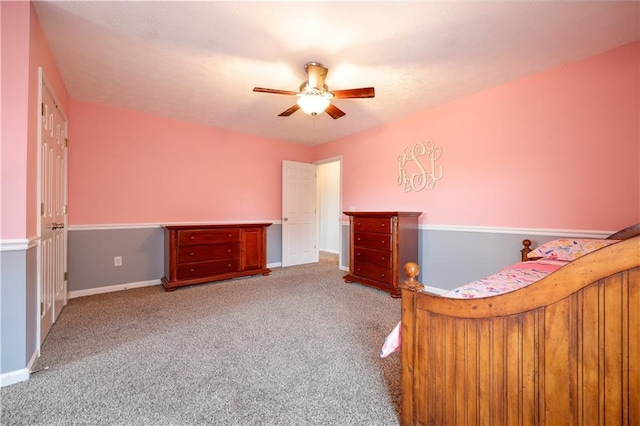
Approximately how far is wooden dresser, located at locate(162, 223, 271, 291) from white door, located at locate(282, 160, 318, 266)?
2.78 feet

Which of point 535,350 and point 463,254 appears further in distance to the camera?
point 463,254

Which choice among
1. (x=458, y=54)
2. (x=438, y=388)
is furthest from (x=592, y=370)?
(x=458, y=54)

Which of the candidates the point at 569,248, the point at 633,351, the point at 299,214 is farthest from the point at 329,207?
the point at 633,351

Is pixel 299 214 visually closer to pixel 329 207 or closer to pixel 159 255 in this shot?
pixel 329 207

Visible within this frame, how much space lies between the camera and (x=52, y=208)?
2.40 m

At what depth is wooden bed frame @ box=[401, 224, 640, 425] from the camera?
30.5 inches

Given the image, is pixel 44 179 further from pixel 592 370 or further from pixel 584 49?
pixel 584 49

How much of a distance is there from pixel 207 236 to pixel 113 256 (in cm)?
120

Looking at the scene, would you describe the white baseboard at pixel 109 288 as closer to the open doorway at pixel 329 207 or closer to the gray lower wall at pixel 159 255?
the gray lower wall at pixel 159 255

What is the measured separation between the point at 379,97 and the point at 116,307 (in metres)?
3.80

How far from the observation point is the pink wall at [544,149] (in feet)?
7.04

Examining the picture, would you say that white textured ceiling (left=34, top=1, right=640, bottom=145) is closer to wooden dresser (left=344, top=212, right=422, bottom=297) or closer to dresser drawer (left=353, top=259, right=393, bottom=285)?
wooden dresser (left=344, top=212, right=422, bottom=297)

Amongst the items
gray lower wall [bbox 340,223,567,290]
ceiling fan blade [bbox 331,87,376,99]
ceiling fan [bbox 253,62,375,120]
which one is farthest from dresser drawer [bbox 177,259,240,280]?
ceiling fan blade [bbox 331,87,376,99]

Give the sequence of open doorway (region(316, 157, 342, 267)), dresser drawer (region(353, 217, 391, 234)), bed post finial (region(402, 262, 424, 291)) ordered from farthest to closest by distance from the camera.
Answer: open doorway (region(316, 157, 342, 267))
dresser drawer (region(353, 217, 391, 234))
bed post finial (region(402, 262, 424, 291))
